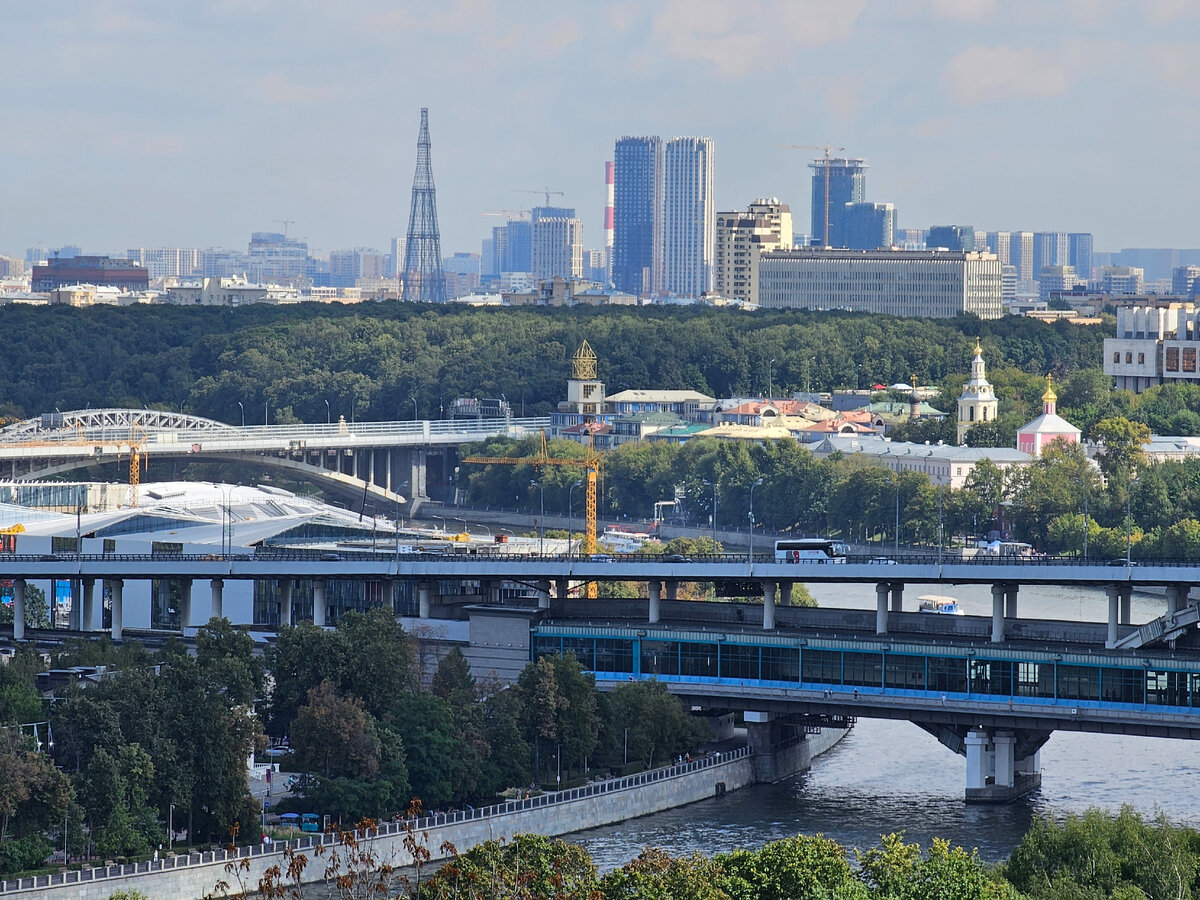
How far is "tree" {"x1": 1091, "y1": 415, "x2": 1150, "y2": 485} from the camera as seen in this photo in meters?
125

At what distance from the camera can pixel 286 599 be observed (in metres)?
71.7

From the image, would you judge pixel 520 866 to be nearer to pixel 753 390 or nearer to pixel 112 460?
pixel 112 460

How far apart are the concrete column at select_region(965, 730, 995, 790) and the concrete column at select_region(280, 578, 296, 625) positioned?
60.8 ft

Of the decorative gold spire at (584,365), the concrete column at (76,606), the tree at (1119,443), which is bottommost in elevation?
the concrete column at (76,606)

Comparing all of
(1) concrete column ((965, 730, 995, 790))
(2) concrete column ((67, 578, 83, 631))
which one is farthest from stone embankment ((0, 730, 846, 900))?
(2) concrete column ((67, 578, 83, 631))

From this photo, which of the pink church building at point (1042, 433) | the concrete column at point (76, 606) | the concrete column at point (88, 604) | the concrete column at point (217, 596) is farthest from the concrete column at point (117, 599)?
the pink church building at point (1042, 433)

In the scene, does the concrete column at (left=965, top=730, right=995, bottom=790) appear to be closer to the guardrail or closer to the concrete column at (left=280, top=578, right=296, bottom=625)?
the guardrail

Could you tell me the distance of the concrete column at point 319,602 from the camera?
70.8 meters

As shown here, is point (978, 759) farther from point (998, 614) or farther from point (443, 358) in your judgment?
point (443, 358)

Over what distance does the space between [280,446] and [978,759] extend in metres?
79.2

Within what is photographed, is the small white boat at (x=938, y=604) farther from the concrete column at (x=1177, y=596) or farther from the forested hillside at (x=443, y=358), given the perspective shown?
the forested hillside at (x=443, y=358)

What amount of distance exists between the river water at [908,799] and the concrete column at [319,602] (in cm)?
1296

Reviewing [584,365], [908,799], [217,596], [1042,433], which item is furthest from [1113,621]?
[584,365]

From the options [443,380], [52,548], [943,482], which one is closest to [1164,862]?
[52,548]
